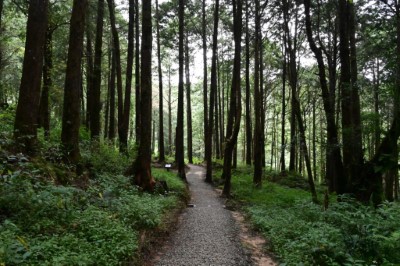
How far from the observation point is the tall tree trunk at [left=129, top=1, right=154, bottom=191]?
36.6ft

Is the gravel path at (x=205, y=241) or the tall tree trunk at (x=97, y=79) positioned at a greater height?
the tall tree trunk at (x=97, y=79)

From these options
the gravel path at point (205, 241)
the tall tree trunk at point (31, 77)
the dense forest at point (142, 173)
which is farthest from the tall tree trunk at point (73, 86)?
the gravel path at point (205, 241)

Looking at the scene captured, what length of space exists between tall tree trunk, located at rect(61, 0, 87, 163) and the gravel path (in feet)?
13.1

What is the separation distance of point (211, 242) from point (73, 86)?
241 inches

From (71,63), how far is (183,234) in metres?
6.06

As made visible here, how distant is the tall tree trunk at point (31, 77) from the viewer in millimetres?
7727

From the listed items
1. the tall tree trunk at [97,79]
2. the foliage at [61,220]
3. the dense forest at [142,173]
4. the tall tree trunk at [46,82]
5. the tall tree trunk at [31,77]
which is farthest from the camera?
the tall tree trunk at [46,82]

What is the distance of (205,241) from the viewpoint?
24.7ft

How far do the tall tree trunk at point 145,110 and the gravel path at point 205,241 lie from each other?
1884 millimetres

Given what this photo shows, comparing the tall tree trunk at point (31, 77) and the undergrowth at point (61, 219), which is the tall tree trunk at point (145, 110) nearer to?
the undergrowth at point (61, 219)

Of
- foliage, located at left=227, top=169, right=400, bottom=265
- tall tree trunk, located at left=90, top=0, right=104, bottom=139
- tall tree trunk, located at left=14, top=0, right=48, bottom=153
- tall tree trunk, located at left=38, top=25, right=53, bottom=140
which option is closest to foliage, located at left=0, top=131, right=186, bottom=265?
tall tree trunk, located at left=14, top=0, right=48, bottom=153

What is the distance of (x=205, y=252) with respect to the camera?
6750 mm

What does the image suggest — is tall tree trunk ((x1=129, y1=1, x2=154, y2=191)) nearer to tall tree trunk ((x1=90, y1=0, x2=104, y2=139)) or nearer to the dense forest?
the dense forest

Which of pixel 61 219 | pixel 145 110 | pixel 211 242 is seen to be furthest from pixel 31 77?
pixel 211 242
